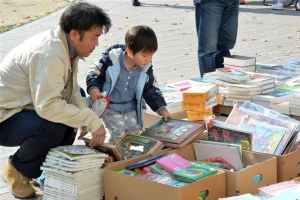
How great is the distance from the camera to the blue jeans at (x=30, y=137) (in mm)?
3617

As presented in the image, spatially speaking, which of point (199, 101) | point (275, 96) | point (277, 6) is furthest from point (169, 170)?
point (277, 6)

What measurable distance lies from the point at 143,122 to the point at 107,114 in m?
0.24

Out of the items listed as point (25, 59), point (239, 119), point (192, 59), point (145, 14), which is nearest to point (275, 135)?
point (239, 119)

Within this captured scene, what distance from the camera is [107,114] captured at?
13.9 feet

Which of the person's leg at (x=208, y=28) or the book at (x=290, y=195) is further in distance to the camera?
the person's leg at (x=208, y=28)

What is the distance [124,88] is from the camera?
4172mm

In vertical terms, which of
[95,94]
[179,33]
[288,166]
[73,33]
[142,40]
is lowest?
[179,33]

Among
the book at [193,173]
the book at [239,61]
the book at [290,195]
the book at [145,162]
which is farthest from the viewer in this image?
the book at [239,61]

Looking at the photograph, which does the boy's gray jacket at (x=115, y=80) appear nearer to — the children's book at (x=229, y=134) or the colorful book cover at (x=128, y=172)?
the children's book at (x=229, y=134)

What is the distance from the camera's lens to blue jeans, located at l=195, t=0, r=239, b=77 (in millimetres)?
5297

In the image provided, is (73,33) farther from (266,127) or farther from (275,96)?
(275,96)

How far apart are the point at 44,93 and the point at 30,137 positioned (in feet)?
1.03

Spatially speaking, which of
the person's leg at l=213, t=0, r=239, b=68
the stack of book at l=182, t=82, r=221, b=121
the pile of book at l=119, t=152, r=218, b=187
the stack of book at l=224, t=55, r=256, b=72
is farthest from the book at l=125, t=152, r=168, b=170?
the person's leg at l=213, t=0, r=239, b=68

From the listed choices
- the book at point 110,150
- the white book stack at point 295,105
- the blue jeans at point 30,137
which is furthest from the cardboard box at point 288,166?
the blue jeans at point 30,137
